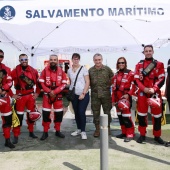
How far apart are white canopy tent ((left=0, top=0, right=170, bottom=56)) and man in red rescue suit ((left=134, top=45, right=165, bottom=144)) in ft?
2.56

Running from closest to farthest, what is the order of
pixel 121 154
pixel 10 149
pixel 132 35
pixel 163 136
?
1. pixel 121 154
2. pixel 10 149
3. pixel 163 136
4. pixel 132 35

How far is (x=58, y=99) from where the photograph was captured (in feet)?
17.4

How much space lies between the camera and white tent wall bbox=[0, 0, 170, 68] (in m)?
4.52

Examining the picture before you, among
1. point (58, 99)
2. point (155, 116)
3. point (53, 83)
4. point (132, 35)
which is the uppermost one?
point (132, 35)

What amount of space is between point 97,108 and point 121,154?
1266 millimetres

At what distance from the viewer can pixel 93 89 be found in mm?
5441

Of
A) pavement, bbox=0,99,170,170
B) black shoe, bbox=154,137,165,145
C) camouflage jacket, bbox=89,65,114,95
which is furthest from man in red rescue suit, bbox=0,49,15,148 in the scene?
black shoe, bbox=154,137,165,145

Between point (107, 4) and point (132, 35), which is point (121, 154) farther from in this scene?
point (132, 35)

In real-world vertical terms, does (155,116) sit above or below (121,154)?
above

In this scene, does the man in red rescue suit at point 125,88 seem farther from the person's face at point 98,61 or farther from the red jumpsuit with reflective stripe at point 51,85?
the red jumpsuit with reflective stripe at point 51,85

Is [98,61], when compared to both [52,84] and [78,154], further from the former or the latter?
[78,154]

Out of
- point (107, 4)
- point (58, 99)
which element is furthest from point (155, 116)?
point (107, 4)

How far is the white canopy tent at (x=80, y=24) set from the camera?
14.8 feet

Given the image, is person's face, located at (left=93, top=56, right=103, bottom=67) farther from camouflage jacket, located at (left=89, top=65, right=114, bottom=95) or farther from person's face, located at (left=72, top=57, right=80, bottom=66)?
person's face, located at (left=72, top=57, right=80, bottom=66)
